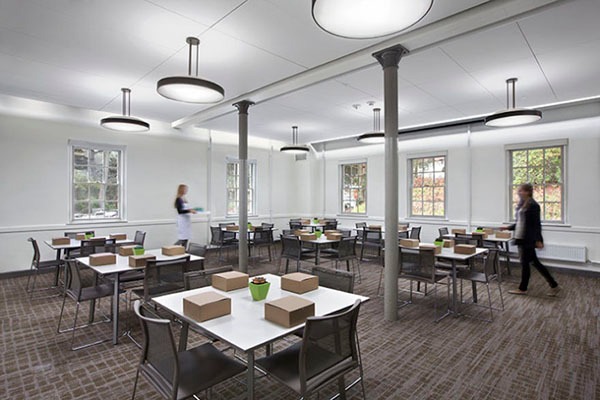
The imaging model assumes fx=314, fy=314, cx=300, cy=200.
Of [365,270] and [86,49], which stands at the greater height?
[86,49]

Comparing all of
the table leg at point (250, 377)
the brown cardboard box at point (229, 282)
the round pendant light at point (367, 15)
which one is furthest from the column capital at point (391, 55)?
the table leg at point (250, 377)

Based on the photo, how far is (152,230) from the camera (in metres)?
7.75

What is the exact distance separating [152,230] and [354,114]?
18.3ft

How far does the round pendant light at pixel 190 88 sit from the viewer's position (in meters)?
3.31

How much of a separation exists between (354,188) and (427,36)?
6871 mm

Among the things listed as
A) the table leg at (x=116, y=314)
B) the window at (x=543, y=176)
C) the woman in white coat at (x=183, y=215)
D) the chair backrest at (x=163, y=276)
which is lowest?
the table leg at (x=116, y=314)

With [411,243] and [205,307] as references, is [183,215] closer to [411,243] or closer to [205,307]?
[411,243]

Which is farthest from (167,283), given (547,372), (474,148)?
(474,148)

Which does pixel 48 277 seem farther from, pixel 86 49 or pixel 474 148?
pixel 474 148

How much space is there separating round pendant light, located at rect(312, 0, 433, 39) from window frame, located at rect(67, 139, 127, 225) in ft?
21.7

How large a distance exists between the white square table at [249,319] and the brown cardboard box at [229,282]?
0.04 metres

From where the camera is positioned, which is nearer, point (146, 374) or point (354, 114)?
point (146, 374)

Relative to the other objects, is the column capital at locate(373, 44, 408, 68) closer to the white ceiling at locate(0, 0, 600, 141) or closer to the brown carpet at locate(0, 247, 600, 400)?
the white ceiling at locate(0, 0, 600, 141)

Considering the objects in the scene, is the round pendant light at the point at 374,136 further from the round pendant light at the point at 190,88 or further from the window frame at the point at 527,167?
the round pendant light at the point at 190,88
